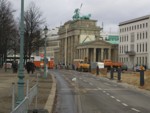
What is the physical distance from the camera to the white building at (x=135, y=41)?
5679 inches

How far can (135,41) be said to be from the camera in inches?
6093

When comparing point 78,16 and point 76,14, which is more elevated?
point 76,14

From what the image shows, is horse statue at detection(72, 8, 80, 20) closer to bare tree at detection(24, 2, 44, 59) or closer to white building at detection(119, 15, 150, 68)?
white building at detection(119, 15, 150, 68)

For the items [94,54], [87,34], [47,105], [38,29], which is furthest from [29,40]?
[87,34]

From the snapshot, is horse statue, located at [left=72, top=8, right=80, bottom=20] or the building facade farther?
horse statue, located at [left=72, top=8, right=80, bottom=20]

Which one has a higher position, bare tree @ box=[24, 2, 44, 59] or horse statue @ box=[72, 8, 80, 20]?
horse statue @ box=[72, 8, 80, 20]

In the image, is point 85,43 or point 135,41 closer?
point 135,41

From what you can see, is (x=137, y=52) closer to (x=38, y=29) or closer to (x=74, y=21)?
(x=74, y=21)

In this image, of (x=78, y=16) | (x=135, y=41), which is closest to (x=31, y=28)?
(x=135, y=41)

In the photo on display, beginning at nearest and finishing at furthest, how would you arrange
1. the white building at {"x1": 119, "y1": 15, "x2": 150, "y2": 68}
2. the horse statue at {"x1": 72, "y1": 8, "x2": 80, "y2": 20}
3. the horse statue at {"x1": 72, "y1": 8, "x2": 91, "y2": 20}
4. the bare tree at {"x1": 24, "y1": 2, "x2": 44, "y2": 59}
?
the bare tree at {"x1": 24, "y1": 2, "x2": 44, "y2": 59}
the white building at {"x1": 119, "y1": 15, "x2": 150, "y2": 68}
the horse statue at {"x1": 72, "y1": 8, "x2": 91, "y2": 20}
the horse statue at {"x1": 72, "y1": 8, "x2": 80, "y2": 20}

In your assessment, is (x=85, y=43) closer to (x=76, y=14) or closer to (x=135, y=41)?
(x=135, y=41)

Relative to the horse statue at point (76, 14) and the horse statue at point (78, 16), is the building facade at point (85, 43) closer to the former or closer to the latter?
the horse statue at point (78, 16)

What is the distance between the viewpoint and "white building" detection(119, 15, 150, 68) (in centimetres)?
14425

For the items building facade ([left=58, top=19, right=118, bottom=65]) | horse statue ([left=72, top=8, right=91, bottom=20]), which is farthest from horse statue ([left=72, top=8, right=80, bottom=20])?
building facade ([left=58, top=19, right=118, bottom=65])
